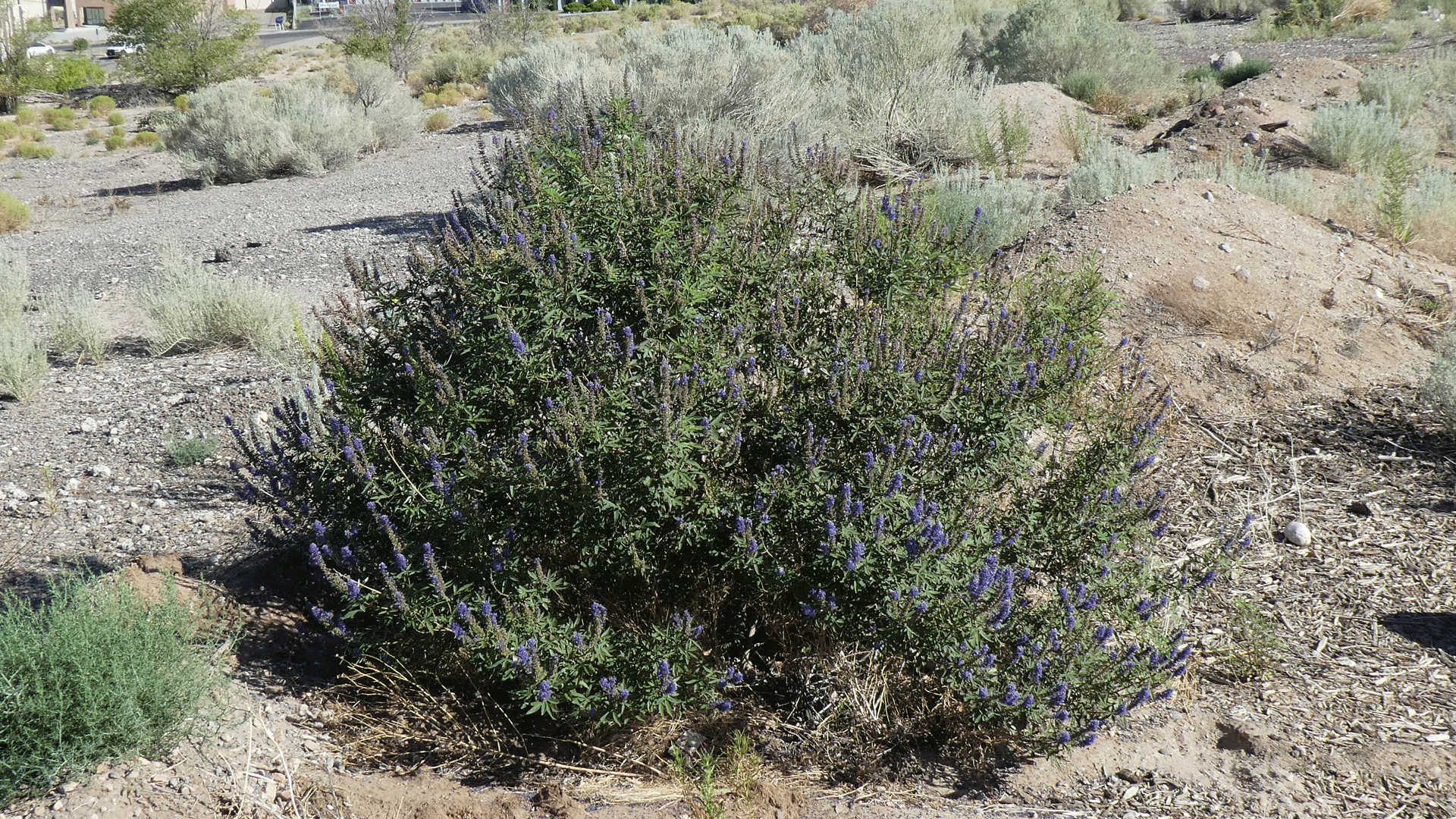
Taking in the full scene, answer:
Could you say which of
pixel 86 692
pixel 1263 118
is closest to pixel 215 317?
pixel 86 692

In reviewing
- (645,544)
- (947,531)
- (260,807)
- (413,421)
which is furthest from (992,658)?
(260,807)

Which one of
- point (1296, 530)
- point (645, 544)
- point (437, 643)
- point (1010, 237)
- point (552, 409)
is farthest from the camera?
point (1010, 237)

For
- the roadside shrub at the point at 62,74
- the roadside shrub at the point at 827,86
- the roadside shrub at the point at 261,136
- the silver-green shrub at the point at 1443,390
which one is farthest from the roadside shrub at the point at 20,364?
the roadside shrub at the point at 62,74

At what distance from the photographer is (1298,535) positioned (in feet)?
13.1

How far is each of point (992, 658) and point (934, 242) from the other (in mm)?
1630

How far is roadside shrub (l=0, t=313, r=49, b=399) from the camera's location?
18.8 ft

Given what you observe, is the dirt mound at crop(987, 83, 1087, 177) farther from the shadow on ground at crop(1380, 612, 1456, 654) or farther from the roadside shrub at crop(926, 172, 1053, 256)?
the shadow on ground at crop(1380, 612, 1456, 654)

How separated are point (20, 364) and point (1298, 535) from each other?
6.97 metres

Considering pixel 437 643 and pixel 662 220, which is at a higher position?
pixel 662 220

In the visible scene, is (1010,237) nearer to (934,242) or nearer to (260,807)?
(934,242)

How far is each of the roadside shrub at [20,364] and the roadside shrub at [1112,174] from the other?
24.7 ft

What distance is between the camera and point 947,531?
2.75 meters

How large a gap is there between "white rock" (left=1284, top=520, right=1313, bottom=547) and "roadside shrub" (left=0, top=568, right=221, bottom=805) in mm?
4098

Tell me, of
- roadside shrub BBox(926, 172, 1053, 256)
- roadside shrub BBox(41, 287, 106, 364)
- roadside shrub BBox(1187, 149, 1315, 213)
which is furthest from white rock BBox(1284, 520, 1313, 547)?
roadside shrub BBox(41, 287, 106, 364)
